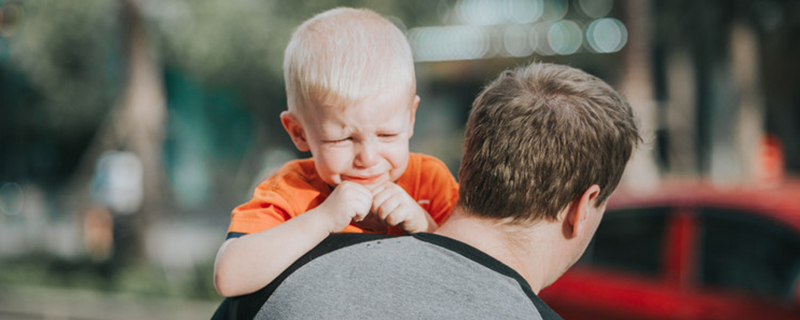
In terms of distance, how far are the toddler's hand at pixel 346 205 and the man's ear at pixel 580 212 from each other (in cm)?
42

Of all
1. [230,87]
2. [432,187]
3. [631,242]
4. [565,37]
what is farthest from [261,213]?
[230,87]

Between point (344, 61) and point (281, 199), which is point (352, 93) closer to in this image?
point (344, 61)

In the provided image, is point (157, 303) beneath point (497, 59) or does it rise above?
beneath

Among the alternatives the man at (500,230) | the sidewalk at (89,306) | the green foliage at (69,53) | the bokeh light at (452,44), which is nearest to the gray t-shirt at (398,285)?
→ the man at (500,230)

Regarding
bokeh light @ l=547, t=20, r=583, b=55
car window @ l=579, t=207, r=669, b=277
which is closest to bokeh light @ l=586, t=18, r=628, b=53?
bokeh light @ l=547, t=20, r=583, b=55

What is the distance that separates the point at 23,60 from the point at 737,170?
44.7 feet

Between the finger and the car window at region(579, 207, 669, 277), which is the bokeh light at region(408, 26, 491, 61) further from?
the finger

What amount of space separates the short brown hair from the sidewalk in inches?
274

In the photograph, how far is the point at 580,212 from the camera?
1632 millimetres

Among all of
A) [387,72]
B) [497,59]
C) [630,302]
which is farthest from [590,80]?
[497,59]

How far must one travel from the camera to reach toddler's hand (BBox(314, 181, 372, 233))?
156 centimetres

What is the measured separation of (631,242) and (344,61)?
346 centimetres

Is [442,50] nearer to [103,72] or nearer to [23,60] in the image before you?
[103,72]

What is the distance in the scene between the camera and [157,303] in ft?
28.5
